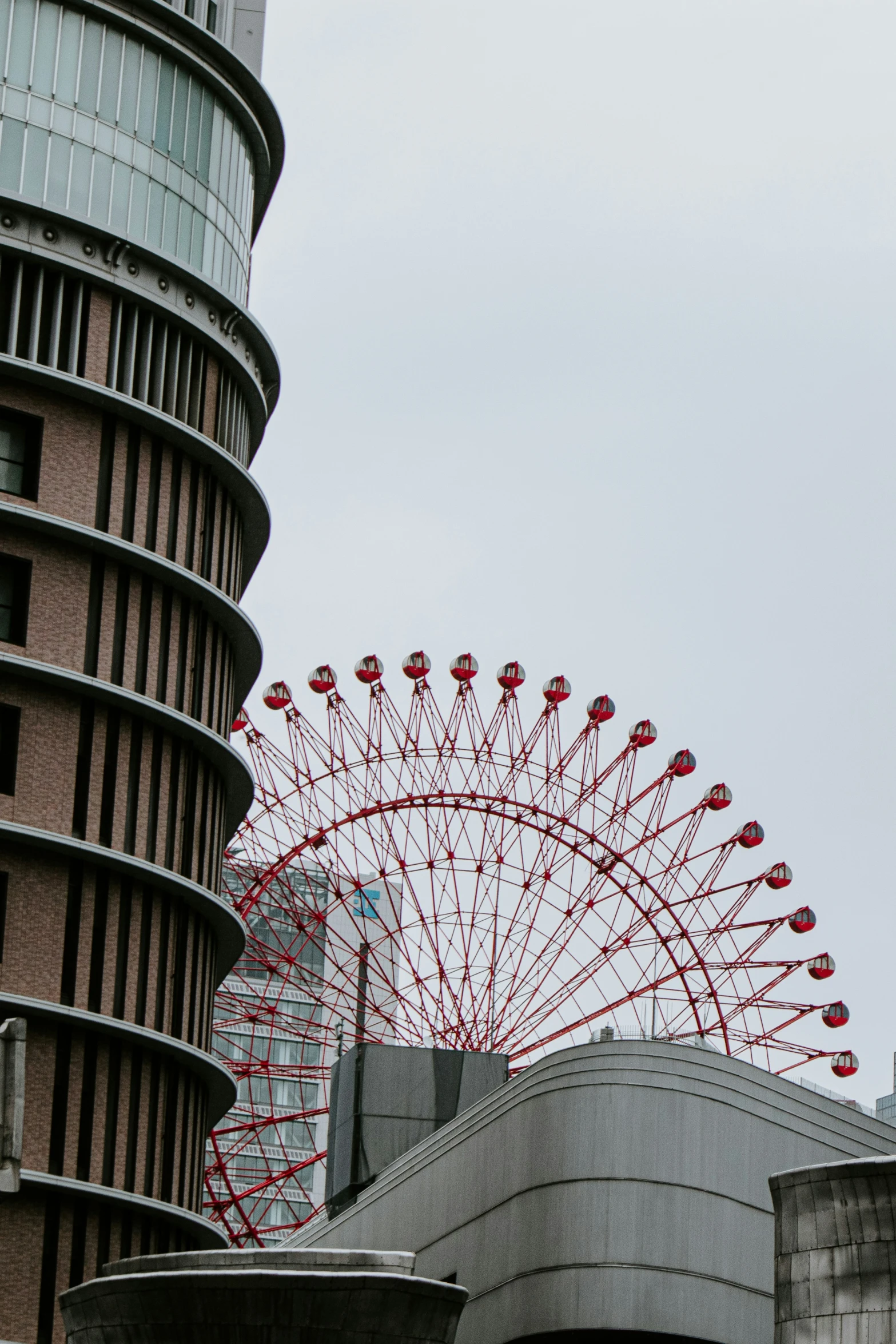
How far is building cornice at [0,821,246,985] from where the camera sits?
4131 centimetres

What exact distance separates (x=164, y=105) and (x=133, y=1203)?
2252cm

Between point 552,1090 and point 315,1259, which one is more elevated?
point 552,1090

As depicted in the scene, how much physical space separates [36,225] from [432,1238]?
21.9 metres

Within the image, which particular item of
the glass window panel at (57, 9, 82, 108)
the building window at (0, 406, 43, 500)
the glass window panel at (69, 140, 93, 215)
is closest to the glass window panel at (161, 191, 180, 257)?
the glass window panel at (69, 140, 93, 215)

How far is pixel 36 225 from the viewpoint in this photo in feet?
146

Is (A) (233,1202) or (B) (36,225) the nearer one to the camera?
(B) (36,225)

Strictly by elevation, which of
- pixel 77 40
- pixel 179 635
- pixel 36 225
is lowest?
pixel 179 635

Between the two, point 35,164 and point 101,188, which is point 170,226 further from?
point 35,164

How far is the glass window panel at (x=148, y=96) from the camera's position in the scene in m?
46.5

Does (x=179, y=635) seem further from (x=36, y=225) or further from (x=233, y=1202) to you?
(x=233, y=1202)

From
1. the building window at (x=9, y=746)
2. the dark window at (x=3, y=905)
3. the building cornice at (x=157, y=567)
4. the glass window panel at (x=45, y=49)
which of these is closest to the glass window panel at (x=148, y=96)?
the glass window panel at (x=45, y=49)

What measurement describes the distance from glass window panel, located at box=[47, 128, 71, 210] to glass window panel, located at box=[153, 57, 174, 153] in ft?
7.48

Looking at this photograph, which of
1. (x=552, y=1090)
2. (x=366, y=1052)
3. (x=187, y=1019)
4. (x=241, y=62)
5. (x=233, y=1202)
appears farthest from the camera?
(x=233, y=1202)

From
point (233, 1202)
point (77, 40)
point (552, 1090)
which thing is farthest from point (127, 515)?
point (233, 1202)
